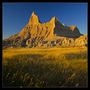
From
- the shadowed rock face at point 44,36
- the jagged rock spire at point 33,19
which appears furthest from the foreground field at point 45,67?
the jagged rock spire at point 33,19

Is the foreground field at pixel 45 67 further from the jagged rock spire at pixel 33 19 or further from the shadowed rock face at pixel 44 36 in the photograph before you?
the jagged rock spire at pixel 33 19

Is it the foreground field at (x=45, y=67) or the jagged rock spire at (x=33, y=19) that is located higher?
the jagged rock spire at (x=33, y=19)

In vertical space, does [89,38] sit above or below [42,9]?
below

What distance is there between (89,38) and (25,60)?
5.66 feet

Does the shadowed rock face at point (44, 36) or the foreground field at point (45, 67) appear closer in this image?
the foreground field at point (45, 67)

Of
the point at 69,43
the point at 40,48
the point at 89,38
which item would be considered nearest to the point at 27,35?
the point at 40,48

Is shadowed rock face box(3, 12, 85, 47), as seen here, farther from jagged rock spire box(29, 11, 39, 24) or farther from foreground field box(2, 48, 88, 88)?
foreground field box(2, 48, 88, 88)

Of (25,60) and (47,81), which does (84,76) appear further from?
(25,60)

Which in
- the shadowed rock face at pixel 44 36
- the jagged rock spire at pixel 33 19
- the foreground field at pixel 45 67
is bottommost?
the foreground field at pixel 45 67

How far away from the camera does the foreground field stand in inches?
301

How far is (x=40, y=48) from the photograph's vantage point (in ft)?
25.7

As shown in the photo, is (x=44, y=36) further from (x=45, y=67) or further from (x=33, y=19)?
(x=45, y=67)

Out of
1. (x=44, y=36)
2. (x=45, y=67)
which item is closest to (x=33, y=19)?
(x=44, y=36)

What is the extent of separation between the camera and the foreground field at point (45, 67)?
7637 millimetres
